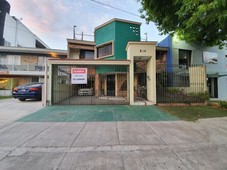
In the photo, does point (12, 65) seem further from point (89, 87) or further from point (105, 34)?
point (89, 87)

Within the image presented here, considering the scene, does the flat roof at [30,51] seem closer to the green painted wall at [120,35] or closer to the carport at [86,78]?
the green painted wall at [120,35]

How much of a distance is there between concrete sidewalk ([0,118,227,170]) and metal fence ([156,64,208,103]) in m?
4.92

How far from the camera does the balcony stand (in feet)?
60.3

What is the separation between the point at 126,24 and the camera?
14.5m

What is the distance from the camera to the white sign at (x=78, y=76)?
968 cm

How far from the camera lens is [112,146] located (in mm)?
3455

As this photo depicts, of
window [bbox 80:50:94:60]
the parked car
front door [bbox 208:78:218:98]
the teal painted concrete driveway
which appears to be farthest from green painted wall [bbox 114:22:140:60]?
front door [bbox 208:78:218:98]

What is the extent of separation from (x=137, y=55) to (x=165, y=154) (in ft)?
24.5

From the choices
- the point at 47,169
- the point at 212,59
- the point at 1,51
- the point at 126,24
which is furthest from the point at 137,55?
the point at 1,51

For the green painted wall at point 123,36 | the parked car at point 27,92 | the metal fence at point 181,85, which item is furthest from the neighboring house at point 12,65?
the metal fence at point 181,85

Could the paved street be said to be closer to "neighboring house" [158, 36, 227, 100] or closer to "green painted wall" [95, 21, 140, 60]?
"green painted wall" [95, 21, 140, 60]

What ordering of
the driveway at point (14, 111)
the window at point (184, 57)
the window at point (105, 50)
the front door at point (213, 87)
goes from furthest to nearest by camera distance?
the front door at point (213, 87) → the window at point (184, 57) → the window at point (105, 50) → the driveway at point (14, 111)

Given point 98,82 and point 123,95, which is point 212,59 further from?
point 98,82

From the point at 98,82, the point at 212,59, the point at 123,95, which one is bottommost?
the point at 123,95
